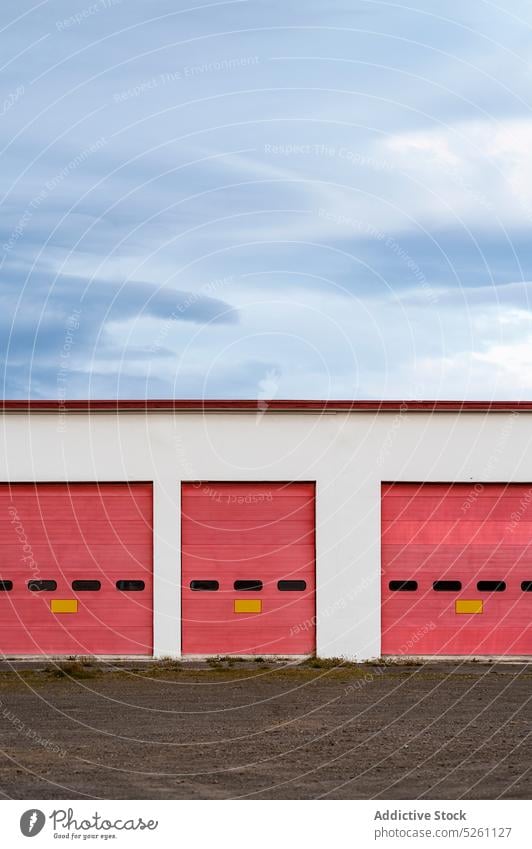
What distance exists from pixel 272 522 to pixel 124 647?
3111mm

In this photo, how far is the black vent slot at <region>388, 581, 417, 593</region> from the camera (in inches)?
789

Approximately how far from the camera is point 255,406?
777 inches

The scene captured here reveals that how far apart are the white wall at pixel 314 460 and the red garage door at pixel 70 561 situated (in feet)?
0.96

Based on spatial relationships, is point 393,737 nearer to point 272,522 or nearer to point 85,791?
point 85,791

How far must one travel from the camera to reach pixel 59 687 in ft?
54.9

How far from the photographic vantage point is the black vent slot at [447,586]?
20.1 m

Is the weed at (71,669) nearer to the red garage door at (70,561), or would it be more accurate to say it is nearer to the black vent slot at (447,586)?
the red garage door at (70,561)

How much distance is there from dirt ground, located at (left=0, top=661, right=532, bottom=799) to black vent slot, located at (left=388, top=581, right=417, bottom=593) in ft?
4.29

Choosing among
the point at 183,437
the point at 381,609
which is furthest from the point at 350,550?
the point at 183,437

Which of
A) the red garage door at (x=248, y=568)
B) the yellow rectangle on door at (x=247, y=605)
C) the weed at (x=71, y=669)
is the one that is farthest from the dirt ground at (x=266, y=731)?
the yellow rectangle on door at (x=247, y=605)

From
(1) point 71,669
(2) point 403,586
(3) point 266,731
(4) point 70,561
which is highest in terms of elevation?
(4) point 70,561

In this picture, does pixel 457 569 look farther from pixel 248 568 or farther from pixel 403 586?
pixel 248 568

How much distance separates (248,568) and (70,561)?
9.50 ft
